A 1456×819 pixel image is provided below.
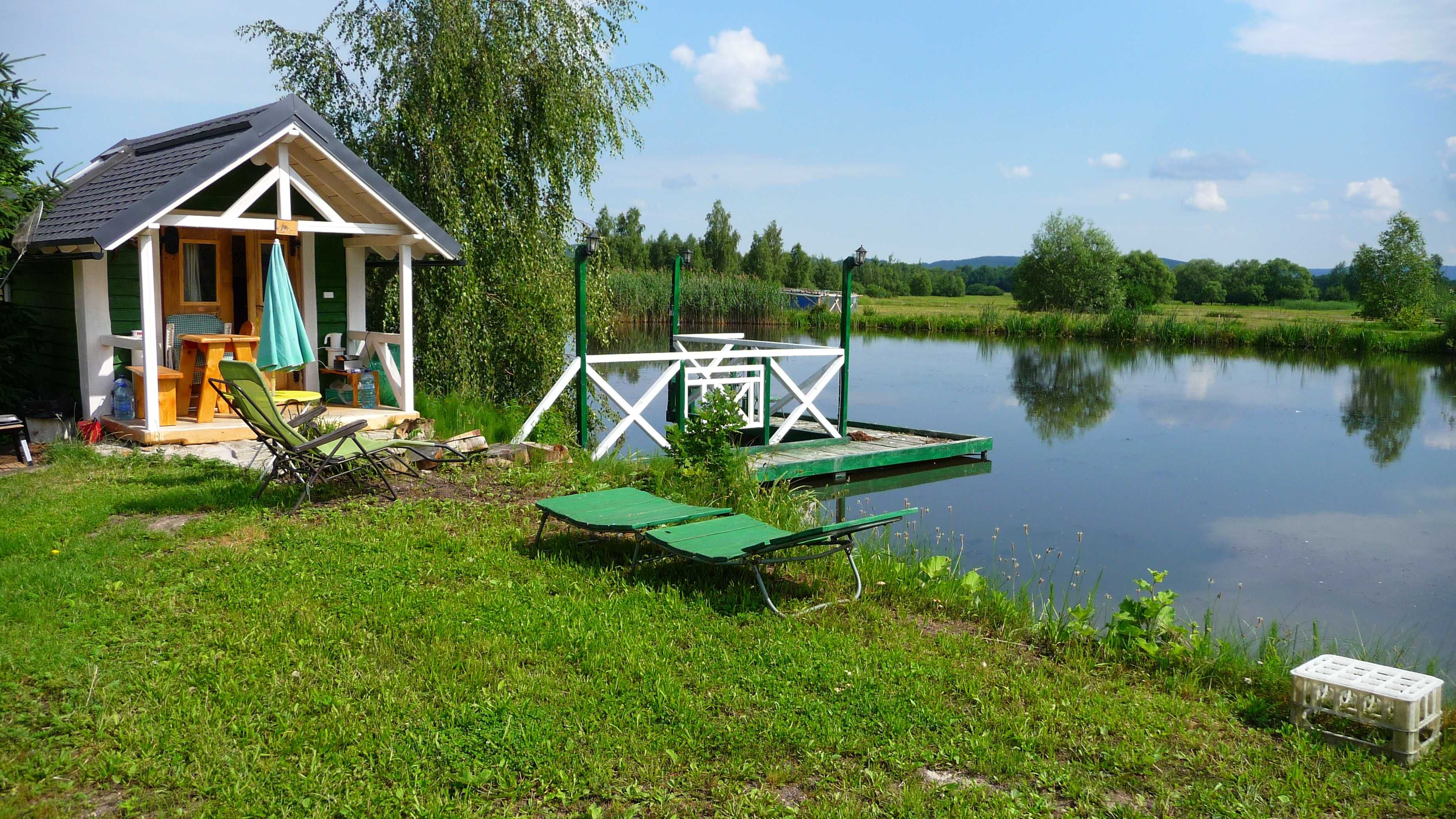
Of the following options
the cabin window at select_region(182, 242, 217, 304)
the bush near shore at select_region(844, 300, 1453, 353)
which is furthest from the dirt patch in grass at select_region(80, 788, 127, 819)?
the bush near shore at select_region(844, 300, 1453, 353)

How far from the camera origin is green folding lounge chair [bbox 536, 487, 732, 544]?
5.63 meters

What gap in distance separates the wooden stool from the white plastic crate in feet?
28.0

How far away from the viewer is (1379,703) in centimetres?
380

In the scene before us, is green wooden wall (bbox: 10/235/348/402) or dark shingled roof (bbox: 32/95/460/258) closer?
dark shingled roof (bbox: 32/95/460/258)

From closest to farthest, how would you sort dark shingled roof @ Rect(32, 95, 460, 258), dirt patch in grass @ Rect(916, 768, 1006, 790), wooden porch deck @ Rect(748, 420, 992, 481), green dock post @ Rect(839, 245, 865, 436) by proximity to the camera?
1. dirt patch in grass @ Rect(916, 768, 1006, 790)
2. dark shingled roof @ Rect(32, 95, 460, 258)
3. wooden porch deck @ Rect(748, 420, 992, 481)
4. green dock post @ Rect(839, 245, 865, 436)

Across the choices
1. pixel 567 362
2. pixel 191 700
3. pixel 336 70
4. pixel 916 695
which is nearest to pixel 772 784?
pixel 916 695

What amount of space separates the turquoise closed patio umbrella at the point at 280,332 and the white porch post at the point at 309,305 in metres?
2.47

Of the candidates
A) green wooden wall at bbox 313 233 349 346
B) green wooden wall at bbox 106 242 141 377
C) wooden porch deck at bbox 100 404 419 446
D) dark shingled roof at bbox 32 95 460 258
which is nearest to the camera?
dark shingled roof at bbox 32 95 460 258

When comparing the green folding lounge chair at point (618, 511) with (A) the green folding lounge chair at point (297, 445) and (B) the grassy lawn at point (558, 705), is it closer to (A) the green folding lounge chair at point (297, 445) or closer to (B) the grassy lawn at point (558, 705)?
(B) the grassy lawn at point (558, 705)

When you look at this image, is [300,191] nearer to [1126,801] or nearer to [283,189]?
[283,189]

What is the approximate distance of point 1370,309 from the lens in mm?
42344

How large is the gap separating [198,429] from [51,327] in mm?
2881

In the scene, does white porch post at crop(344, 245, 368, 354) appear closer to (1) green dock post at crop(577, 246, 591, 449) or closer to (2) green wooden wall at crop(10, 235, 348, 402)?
(2) green wooden wall at crop(10, 235, 348, 402)

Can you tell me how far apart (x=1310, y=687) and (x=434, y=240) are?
8.68 meters
